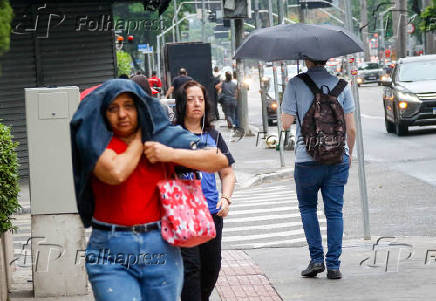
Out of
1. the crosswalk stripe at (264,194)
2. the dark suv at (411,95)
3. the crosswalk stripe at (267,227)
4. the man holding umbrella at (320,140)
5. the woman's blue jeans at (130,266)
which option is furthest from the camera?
the dark suv at (411,95)

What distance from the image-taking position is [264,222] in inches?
507

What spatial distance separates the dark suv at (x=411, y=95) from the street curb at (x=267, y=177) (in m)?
5.68

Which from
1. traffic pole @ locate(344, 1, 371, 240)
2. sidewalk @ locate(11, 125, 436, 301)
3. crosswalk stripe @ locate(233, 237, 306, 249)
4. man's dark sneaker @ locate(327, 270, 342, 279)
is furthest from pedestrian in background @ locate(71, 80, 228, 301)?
crosswalk stripe @ locate(233, 237, 306, 249)

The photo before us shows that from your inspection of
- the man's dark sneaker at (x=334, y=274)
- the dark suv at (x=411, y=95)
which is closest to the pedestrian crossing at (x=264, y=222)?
the man's dark sneaker at (x=334, y=274)

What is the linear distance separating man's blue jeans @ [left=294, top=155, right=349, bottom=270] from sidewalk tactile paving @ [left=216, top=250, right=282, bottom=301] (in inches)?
22.6

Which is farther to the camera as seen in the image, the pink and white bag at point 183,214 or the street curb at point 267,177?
the street curb at point 267,177

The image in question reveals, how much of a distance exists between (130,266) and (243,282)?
4.01 m

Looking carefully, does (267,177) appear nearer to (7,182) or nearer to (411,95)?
(411,95)

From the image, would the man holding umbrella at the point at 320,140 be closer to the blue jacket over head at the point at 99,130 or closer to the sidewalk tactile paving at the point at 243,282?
the sidewalk tactile paving at the point at 243,282

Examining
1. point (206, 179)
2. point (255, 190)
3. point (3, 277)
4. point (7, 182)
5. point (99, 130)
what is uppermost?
point (99, 130)

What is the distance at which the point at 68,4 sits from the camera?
21.0 meters

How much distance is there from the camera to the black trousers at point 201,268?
20.1 feet

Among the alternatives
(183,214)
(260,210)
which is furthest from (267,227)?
(183,214)

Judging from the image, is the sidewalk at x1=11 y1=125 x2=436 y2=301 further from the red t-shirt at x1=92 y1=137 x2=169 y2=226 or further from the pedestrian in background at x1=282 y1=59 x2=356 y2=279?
the red t-shirt at x1=92 y1=137 x2=169 y2=226
